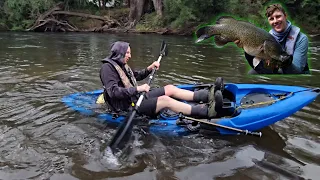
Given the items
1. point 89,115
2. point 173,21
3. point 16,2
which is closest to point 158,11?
point 173,21

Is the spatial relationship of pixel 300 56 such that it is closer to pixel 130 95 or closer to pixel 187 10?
pixel 130 95

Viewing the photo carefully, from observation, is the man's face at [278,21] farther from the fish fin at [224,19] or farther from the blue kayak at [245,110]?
the blue kayak at [245,110]

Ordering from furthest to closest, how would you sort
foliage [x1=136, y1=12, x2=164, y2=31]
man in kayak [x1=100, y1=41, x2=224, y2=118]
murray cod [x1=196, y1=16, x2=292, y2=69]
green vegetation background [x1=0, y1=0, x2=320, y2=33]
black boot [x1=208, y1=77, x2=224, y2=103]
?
foliage [x1=136, y1=12, x2=164, y2=31]
green vegetation background [x1=0, y1=0, x2=320, y2=33]
black boot [x1=208, y1=77, x2=224, y2=103]
man in kayak [x1=100, y1=41, x2=224, y2=118]
murray cod [x1=196, y1=16, x2=292, y2=69]

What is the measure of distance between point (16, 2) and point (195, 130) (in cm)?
2390

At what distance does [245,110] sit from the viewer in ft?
14.2

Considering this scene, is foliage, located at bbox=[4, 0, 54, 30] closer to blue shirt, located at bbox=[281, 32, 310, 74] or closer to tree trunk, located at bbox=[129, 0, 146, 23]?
tree trunk, located at bbox=[129, 0, 146, 23]

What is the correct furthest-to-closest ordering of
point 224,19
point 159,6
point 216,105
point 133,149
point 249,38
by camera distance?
1. point 159,6
2. point 216,105
3. point 133,149
4. point 224,19
5. point 249,38

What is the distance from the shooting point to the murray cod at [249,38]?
5.34 feet

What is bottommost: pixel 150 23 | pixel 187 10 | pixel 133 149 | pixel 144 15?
pixel 133 149

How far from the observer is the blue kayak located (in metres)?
4.14

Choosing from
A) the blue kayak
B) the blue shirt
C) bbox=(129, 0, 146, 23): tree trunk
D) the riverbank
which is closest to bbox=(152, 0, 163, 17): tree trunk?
the riverbank

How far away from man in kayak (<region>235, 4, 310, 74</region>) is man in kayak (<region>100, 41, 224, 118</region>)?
252 centimetres

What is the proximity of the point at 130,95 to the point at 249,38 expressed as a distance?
2662 mm

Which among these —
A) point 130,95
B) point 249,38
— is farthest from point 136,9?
point 249,38
